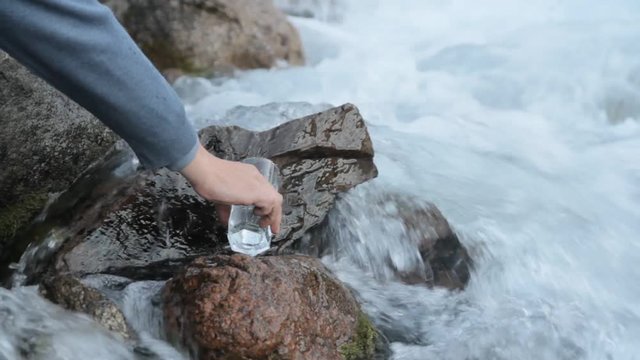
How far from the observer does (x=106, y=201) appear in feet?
12.3

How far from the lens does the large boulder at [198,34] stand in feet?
21.7

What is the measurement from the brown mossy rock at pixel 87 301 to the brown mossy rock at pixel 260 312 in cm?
20

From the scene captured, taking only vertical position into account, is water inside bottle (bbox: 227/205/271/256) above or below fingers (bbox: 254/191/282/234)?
below

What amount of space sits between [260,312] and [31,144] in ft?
6.78

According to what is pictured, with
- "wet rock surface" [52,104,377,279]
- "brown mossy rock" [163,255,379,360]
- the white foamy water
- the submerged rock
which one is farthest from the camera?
the submerged rock

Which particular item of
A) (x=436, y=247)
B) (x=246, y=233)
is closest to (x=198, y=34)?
(x=436, y=247)

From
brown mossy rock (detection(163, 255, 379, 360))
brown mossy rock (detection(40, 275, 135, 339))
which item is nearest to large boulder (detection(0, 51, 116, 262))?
brown mossy rock (detection(40, 275, 135, 339))

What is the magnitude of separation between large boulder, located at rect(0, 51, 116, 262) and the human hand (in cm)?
225

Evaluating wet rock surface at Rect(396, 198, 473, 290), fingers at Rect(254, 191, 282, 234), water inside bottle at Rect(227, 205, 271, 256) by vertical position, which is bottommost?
wet rock surface at Rect(396, 198, 473, 290)

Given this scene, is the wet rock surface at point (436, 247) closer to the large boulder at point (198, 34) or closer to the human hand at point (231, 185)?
the human hand at point (231, 185)

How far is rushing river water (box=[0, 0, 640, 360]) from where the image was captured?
3637mm

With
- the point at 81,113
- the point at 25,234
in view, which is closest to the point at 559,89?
the point at 81,113

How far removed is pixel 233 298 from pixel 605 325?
2059mm

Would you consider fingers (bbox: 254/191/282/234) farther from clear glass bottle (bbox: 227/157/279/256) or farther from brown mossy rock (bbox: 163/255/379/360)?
brown mossy rock (bbox: 163/255/379/360)
